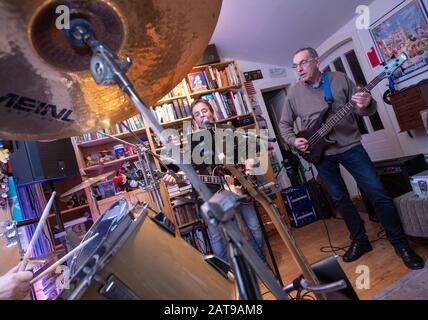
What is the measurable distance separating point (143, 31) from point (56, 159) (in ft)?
6.39

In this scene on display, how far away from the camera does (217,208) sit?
0.42m

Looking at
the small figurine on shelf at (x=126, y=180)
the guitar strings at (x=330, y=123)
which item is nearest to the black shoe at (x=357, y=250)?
the guitar strings at (x=330, y=123)

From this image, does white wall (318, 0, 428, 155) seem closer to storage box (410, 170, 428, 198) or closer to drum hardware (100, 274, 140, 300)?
storage box (410, 170, 428, 198)

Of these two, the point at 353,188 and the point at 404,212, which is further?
the point at 353,188

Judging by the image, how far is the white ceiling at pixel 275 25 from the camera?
2572 millimetres

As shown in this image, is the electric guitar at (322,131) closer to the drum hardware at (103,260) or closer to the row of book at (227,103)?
the row of book at (227,103)

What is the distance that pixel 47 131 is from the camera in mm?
702

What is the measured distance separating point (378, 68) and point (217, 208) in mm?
2943

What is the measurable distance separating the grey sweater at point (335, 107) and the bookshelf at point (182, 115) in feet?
4.08

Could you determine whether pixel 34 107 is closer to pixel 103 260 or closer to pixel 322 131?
pixel 103 260

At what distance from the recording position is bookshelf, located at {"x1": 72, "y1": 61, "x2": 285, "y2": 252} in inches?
112

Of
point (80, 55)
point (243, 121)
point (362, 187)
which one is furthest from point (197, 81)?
point (80, 55)
